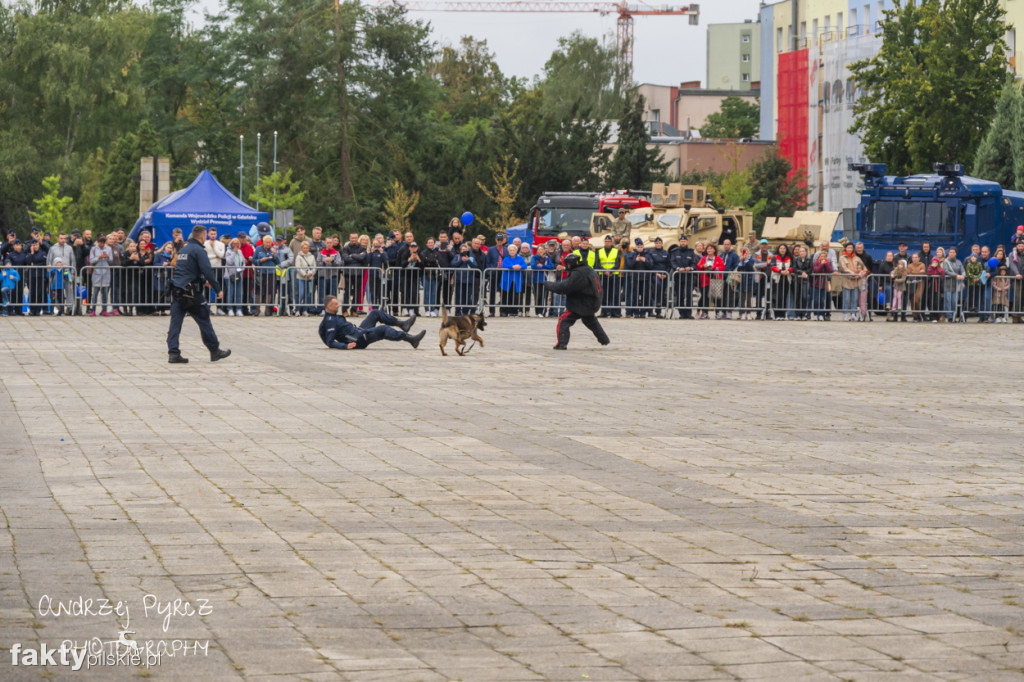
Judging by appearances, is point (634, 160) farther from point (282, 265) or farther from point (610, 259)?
point (282, 265)

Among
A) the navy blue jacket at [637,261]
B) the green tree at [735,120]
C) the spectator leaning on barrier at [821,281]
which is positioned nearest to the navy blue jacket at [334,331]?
the navy blue jacket at [637,261]

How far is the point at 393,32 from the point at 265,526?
2280 inches

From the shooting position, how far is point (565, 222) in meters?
42.1

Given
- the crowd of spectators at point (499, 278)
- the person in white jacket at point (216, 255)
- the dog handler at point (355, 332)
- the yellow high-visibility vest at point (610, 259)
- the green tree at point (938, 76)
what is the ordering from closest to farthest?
the dog handler at point (355, 332) → the crowd of spectators at point (499, 278) → the person in white jacket at point (216, 255) → the yellow high-visibility vest at point (610, 259) → the green tree at point (938, 76)

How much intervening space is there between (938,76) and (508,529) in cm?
5238

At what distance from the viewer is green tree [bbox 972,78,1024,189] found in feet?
180

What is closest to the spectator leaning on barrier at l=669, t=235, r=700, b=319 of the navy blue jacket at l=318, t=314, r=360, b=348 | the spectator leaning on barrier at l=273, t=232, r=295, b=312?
the spectator leaning on barrier at l=273, t=232, r=295, b=312

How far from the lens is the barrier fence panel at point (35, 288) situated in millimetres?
30438

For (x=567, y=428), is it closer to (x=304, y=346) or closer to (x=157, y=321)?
(x=304, y=346)

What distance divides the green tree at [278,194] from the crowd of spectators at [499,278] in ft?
94.1

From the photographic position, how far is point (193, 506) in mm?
9391

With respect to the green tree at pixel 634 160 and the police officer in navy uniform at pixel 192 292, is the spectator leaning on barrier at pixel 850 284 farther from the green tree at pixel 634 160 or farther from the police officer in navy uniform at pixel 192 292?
the green tree at pixel 634 160

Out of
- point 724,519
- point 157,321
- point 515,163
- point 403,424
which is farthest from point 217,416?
point 515,163

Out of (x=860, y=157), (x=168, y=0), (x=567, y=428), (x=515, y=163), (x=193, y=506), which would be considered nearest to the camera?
(x=193, y=506)
